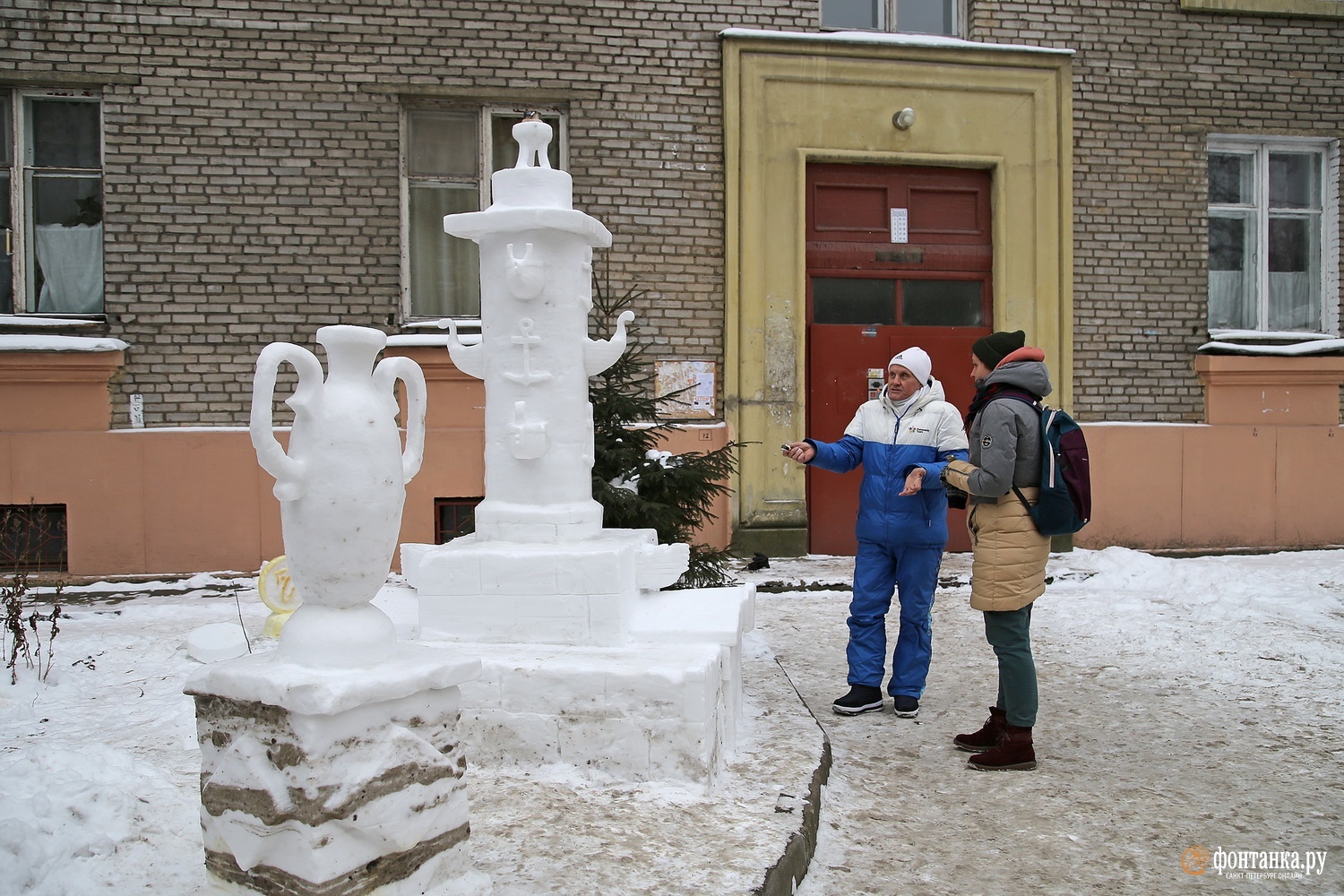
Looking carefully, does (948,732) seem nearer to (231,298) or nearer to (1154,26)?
(231,298)

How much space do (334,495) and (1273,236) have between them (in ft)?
32.3

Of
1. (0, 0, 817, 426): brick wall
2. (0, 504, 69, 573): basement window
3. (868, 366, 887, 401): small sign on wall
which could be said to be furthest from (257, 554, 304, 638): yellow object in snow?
(868, 366, 887, 401): small sign on wall

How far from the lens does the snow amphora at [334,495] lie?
7.98 feet

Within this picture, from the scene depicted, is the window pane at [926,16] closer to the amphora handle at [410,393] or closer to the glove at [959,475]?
the glove at [959,475]

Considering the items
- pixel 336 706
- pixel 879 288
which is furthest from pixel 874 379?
pixel 336 706

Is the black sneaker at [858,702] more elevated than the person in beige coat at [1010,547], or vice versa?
the person in beige coat at [1010,547]

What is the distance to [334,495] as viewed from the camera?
2479mm

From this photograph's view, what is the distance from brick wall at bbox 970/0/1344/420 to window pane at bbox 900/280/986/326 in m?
0.90

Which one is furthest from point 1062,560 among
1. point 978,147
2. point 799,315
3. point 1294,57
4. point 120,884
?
point 120,884

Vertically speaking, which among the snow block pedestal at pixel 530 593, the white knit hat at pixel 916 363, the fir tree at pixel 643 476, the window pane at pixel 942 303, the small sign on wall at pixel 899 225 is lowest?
the snow block pedestal at pixel 530 593

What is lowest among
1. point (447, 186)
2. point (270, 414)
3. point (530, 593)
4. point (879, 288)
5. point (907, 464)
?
point (530, 593)

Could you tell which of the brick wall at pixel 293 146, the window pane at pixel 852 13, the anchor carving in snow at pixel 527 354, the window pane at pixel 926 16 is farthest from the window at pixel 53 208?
the window pane at pixel 926 16

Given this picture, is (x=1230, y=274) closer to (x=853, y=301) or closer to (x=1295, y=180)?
(x=1295, y=180)

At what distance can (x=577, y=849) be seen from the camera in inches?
112
